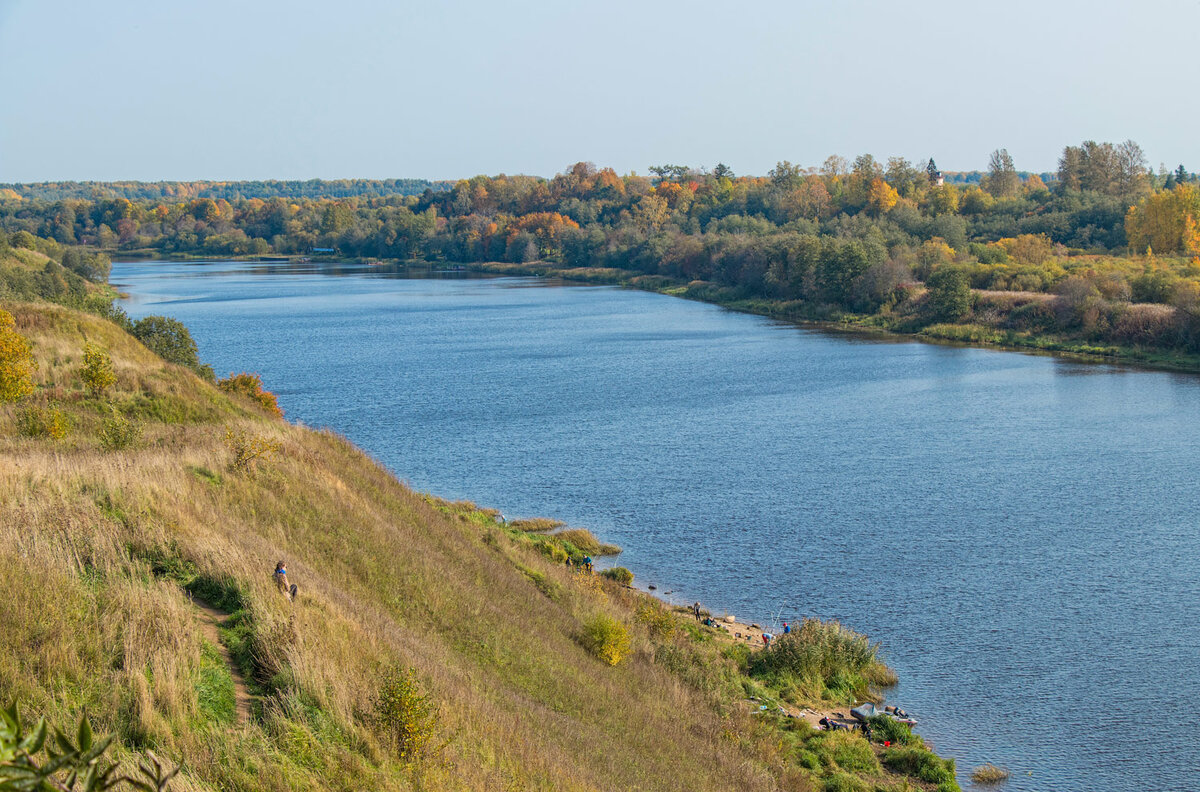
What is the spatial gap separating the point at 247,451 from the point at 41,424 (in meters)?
5.58

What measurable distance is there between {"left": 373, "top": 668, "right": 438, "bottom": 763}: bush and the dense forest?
6850 cm

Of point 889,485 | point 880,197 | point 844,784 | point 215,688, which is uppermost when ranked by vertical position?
point 880,197

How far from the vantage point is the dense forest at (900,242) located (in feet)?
243

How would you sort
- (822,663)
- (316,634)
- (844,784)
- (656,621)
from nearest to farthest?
(316,634) → (844,784) → (822,663) → (656,621)

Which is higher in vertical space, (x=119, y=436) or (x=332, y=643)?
(x=119, y=436)

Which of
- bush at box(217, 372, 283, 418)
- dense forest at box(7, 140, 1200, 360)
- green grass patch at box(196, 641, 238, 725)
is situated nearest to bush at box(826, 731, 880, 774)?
green grass patch at box(196, 641, 238, 725)

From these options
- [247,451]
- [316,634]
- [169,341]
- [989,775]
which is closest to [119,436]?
[247,451]

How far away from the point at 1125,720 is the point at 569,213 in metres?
166

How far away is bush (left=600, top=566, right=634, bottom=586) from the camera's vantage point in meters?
26.0

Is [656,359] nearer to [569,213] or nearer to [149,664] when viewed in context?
[149,664]

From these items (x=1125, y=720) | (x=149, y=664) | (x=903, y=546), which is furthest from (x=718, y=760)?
(x=903, y=546)

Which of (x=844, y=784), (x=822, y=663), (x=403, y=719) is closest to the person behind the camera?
(x=403, y=719)

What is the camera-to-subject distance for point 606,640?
17.4 meters

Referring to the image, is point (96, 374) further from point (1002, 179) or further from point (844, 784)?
point (1002, 179)
